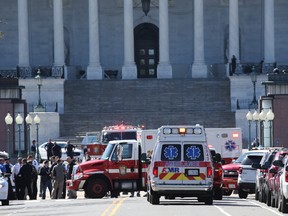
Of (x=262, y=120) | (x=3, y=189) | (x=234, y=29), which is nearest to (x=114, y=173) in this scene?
(x=3, y=189)

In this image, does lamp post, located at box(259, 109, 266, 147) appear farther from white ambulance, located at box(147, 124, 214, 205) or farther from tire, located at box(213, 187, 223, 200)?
white ambulance, located at box(147, 124, 214, 205)

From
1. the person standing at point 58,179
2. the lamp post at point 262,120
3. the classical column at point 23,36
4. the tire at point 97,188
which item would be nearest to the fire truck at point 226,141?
the person standing at point 58,179

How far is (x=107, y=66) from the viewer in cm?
10625

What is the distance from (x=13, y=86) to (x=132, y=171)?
2127 cm

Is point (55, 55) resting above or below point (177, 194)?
above

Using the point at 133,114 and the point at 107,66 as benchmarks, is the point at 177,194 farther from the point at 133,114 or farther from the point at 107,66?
the point at 107,66

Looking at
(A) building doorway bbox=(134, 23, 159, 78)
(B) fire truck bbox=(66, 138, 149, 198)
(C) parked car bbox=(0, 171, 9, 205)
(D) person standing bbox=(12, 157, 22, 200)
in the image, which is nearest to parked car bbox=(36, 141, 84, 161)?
(D) person standing bbox=(12, 157, 22, 200)

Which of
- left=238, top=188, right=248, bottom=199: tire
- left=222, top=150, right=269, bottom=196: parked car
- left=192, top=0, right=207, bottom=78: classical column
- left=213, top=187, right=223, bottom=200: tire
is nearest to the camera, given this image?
left=213, top=187, right=223, bottom=200: tire

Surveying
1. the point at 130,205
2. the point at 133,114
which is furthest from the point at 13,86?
the point at 130,205

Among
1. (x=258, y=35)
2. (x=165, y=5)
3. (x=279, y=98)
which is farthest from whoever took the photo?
(x=258, y=35)

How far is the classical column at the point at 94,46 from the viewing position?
10031 centimetres

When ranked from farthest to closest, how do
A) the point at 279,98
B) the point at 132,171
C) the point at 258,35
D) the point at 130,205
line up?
1. the point at 258,35
2. the point at 279,98
3. the point at 132,171
4. the point at 130,205

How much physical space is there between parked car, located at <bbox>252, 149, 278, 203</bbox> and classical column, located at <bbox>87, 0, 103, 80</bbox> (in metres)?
50.0

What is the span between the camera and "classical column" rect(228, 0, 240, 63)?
330ft
